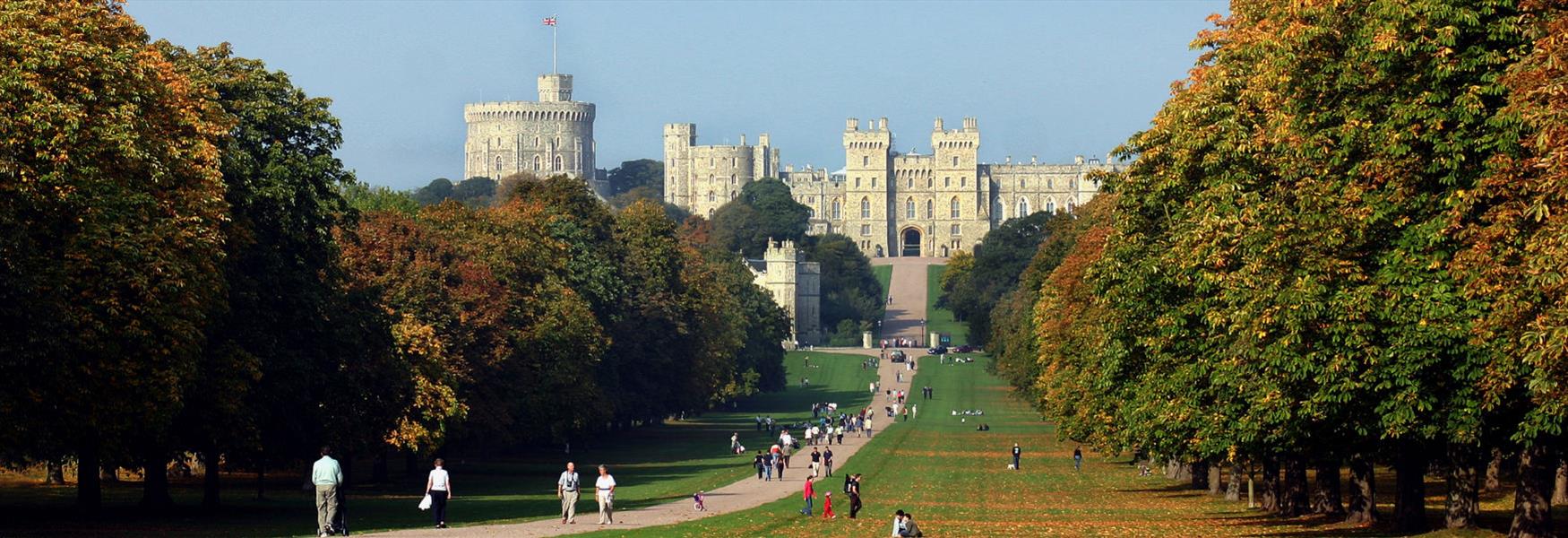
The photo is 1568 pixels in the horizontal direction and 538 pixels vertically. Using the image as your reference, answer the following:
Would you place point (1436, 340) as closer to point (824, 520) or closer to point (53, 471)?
point (824, 520)

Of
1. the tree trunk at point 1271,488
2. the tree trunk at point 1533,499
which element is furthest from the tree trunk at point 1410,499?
the tree trunk at point 1271,488

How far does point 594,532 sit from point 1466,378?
1203 centimetres

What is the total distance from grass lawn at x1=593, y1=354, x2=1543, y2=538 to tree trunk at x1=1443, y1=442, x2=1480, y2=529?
35 cm

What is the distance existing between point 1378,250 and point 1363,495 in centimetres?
671

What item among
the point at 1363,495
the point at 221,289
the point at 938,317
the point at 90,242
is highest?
the point at 938,317

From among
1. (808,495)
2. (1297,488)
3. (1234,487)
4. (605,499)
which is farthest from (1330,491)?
(605,499)

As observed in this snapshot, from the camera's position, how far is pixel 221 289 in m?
29.5

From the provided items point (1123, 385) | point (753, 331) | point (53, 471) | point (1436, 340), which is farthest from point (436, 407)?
point (753, 331)

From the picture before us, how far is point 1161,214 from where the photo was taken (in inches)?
1291

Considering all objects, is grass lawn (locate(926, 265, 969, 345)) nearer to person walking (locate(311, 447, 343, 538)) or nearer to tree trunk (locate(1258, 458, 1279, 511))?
tree trunk (locate(1258, 458, 1279, 511))

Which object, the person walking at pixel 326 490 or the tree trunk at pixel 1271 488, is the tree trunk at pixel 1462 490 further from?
the person walking at pixel 326 490

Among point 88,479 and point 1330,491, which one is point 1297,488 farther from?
point 88,479

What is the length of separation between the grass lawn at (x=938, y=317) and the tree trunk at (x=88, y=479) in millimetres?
122857

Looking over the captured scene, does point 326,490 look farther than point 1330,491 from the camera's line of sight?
No
